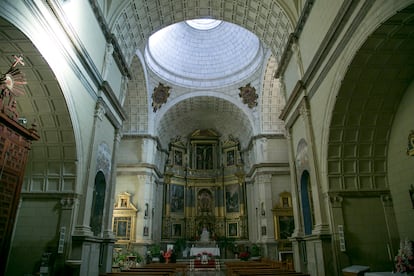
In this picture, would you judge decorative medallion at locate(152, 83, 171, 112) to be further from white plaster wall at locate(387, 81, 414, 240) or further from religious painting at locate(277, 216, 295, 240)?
white plaster wall at locate(387, 81, 414, 240)

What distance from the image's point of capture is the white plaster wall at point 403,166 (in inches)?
350

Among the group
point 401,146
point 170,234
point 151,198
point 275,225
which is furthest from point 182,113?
point 401,146

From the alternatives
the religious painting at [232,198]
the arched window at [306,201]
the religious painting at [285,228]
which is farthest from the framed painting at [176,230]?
the arched window at [306,201]

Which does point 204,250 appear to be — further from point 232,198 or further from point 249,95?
point 249,95

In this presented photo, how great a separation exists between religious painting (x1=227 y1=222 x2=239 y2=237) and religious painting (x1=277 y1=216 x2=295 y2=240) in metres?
5.27

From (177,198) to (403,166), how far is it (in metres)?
19.2

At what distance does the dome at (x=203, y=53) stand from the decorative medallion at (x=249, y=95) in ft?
3.18

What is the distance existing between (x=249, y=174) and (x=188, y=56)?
11222 millimetres

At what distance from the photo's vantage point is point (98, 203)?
1145cm

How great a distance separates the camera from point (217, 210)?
2584 cm

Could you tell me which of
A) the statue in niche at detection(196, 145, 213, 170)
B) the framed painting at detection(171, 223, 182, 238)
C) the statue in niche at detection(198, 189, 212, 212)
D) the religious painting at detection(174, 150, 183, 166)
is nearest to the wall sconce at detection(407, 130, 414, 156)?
the statue in niche at detection(198, 189, 212, 212)

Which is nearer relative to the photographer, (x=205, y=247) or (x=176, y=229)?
(x=205, y=247)

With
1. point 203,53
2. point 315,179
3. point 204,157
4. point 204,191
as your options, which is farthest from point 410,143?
point 204,157

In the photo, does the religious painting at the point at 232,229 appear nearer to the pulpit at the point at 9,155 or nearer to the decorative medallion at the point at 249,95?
the decorative medallion at the point at 249,95
